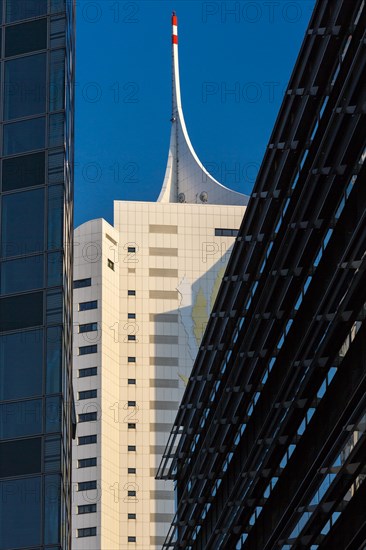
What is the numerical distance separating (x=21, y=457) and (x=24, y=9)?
1417cm

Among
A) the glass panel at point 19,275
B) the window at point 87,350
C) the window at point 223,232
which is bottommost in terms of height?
the glass panel at point 19,275

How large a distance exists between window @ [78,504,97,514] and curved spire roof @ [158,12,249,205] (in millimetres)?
43940

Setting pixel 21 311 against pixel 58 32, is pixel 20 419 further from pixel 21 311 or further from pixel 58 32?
pixel 58 32

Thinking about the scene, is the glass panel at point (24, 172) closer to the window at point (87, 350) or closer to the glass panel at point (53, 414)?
the glass panel at point (53, 414)

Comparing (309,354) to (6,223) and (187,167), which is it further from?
(187,167)

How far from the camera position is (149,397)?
159375 millimetres

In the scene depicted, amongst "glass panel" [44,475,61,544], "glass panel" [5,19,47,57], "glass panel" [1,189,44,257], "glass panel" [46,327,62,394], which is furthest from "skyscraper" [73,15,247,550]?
"glass panel" [44,475,61,544]

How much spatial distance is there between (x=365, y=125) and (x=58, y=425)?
11.5 meters

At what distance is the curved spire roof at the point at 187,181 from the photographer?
179 meters

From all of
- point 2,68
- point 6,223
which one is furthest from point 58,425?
point 2,68

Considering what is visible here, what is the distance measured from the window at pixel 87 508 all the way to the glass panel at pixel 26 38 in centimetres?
11002

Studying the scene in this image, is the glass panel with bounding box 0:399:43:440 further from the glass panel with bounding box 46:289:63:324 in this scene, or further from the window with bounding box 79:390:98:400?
the window with bounding box 79:390:98:400

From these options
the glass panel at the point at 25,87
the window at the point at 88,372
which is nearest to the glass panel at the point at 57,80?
the glass panel at the point at 25,87

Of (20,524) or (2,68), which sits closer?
(20,524)
